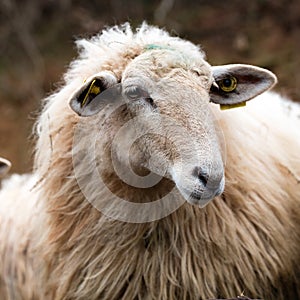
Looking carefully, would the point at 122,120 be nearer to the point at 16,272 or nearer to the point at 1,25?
the point at 16,272

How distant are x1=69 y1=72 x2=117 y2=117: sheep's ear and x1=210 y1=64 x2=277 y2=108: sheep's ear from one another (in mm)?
545

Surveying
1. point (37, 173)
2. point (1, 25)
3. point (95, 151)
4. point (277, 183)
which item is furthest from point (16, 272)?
point (1, 25)

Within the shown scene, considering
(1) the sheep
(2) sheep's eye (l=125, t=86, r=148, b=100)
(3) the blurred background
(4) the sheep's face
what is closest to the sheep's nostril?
(4) the sheep's face

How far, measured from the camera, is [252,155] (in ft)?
14.5

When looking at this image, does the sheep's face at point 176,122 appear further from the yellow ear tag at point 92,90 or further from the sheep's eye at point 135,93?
the yellow ear tag at point 92,90

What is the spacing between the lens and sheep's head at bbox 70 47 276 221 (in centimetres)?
359

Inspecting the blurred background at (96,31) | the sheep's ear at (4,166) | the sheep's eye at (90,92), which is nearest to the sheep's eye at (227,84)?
the sheep's eye at (90,92)

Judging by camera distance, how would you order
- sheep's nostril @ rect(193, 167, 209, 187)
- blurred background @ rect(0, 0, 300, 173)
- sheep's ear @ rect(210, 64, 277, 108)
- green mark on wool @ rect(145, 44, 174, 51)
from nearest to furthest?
sheep's nostril @ rect(193, 167, 209, 187)
green mark on wool @ rect(145, 44, 174, 51)
sheep's ear @ rect(210, 64, 277, 108)
blurred background @ rect(0, 0, 300, 173)

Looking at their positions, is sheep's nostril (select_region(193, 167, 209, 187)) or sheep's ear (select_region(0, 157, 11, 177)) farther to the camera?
sheep's ear (select_region(0, 157, 11, 177))

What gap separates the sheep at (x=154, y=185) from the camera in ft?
12.6

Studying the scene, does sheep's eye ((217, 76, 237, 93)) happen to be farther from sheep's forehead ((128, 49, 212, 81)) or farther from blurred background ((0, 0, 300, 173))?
blurred background ((0, 0, 300, 173))

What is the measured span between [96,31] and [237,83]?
704 cm

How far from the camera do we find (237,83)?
13.7 ft

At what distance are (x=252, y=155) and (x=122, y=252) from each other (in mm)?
910
